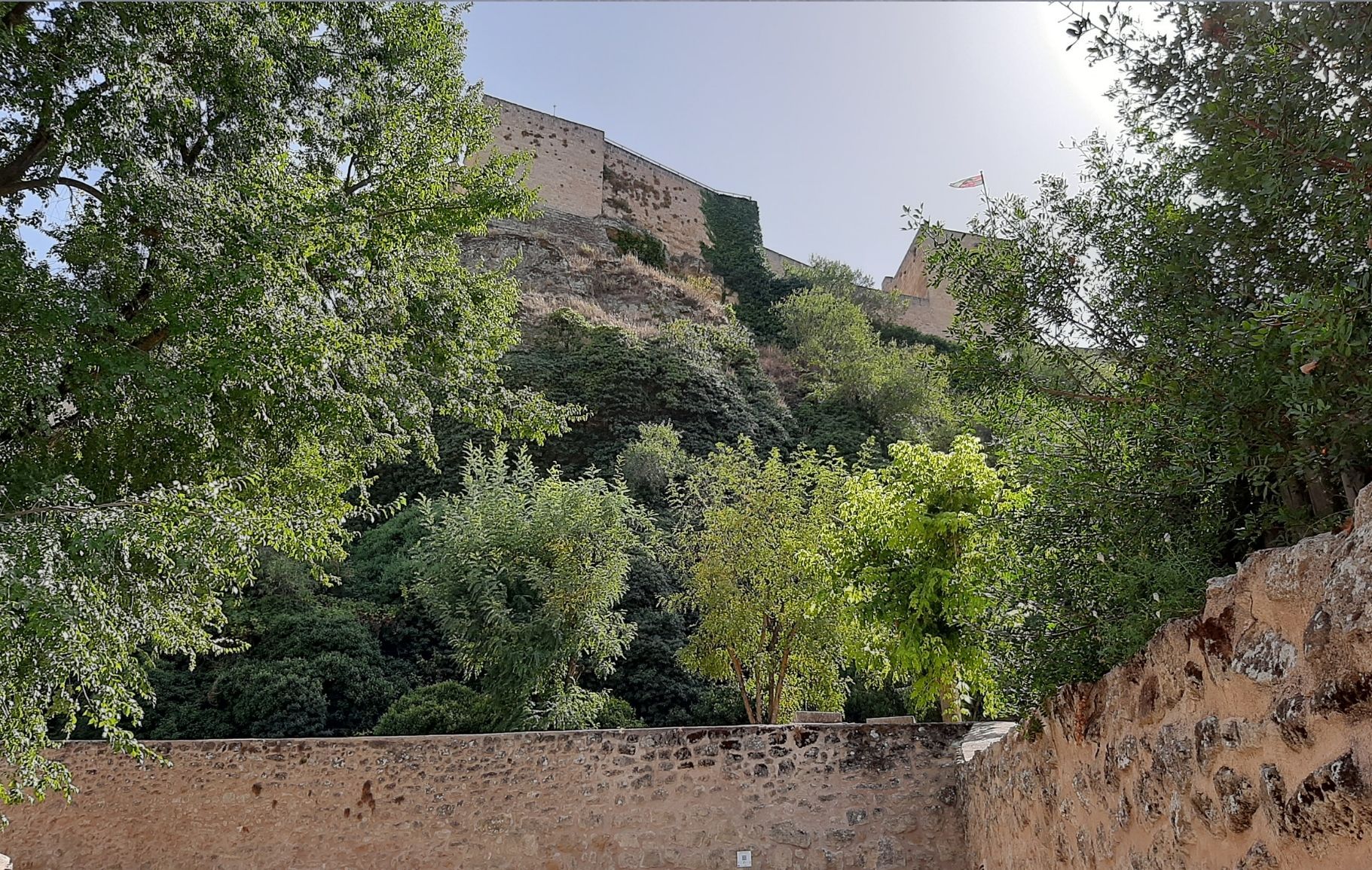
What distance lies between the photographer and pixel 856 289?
32.5 meters

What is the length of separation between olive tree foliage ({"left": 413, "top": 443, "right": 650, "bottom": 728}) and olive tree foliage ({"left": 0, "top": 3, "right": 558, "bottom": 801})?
322cm

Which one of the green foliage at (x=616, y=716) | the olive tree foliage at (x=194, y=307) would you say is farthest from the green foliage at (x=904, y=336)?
the olive tree foliage at (x=194, y=307)

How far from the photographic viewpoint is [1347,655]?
73.2 inches

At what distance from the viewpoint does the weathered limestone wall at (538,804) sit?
7.27 m

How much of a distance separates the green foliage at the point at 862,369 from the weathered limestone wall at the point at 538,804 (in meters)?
13.5

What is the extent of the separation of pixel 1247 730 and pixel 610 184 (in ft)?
102

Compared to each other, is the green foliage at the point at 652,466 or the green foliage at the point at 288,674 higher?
the green foliage at the point at 652,466

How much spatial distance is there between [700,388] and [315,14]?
13.9 metres

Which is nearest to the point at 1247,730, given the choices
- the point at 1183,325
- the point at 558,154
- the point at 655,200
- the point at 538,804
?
the point at 1183,325

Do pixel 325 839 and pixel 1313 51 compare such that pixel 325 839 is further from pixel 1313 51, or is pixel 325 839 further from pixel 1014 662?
pixel 1313 51

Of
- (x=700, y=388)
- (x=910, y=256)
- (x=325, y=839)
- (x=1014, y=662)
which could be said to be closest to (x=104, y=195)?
(x=325, y=839)

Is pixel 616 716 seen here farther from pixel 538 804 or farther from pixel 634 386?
pixel 634 386

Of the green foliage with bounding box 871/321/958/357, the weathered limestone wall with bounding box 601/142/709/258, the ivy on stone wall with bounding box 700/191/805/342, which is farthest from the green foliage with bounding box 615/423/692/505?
the weathered limestone wall with bounding box 601/142/709/258

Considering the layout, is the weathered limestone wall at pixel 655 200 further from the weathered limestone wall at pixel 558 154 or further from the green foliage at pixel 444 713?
the green foliage at pixel 444 713
